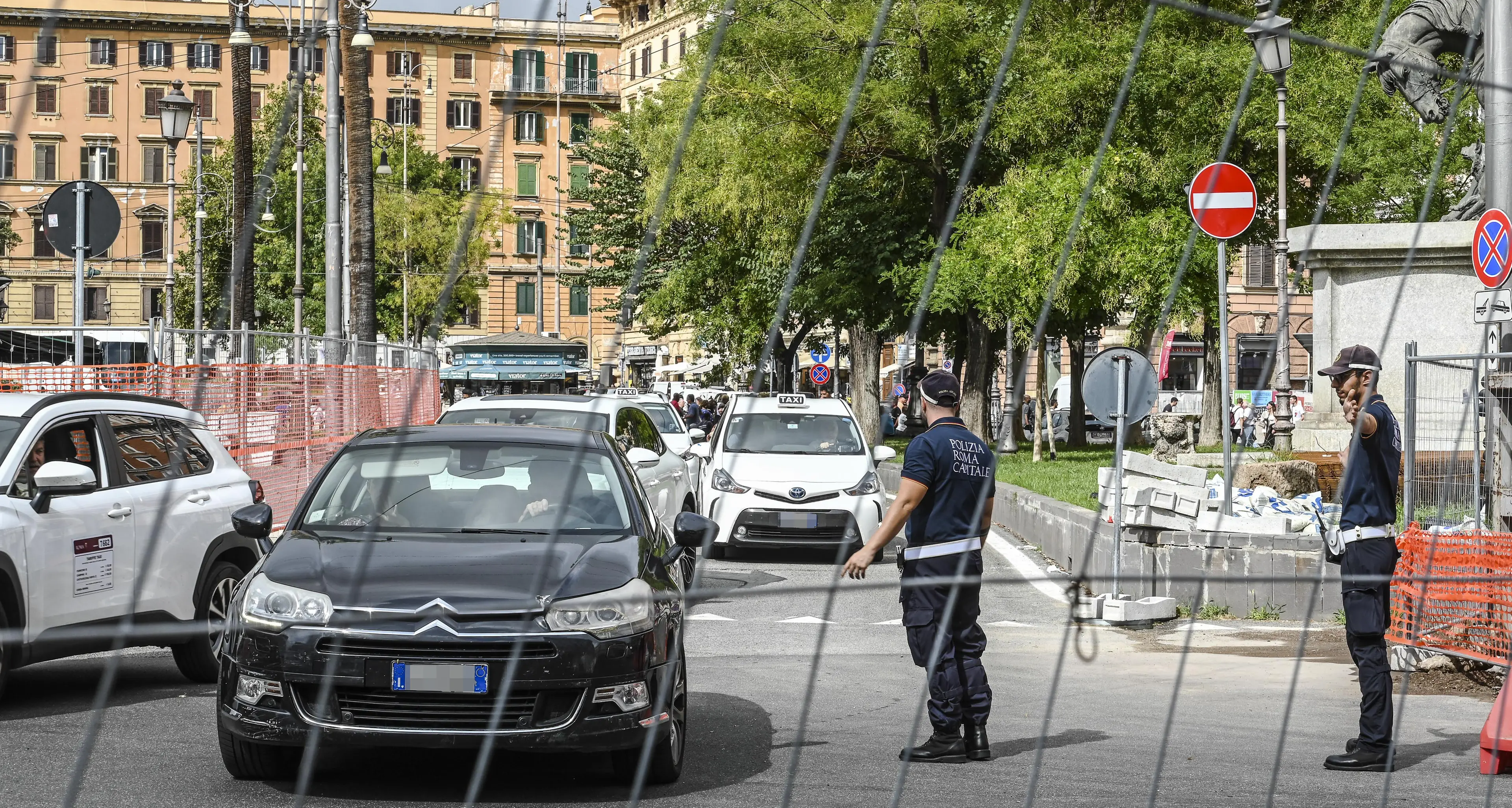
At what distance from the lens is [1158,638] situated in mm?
11367

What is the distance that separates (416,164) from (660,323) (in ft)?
50.9

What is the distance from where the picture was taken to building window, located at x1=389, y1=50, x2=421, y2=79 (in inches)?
920

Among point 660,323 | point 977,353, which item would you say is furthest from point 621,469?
point 660,323

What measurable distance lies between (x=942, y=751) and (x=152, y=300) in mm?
38269

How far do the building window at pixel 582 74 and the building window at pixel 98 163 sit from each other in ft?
5.98

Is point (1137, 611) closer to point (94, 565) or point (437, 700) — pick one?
point (94, 565)

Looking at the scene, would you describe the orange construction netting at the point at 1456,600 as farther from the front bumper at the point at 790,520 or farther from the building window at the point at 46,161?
the front bumper at the point at 790,520

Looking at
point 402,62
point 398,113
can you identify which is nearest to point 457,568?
point 402,62

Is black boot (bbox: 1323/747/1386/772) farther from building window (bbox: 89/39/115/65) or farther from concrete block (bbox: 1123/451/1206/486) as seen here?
concrete block (bbox: 1123/451/1206/486)

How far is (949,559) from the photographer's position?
724cm

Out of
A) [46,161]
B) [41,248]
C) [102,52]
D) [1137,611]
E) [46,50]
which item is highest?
[41,248]

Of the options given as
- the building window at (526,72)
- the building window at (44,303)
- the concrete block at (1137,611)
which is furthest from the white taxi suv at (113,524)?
the building window at (44,303)

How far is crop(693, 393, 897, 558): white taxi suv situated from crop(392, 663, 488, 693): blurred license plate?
9.21m

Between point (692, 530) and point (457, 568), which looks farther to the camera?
point (692, 530)
